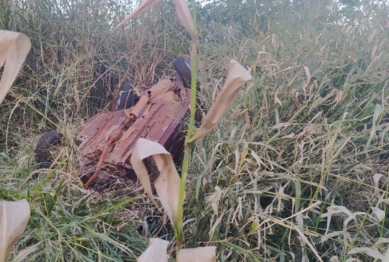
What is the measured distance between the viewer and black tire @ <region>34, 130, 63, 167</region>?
1534mm

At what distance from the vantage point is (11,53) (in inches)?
24.6

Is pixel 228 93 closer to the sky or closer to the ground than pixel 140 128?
closer to the sky

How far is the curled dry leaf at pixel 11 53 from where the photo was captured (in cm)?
62

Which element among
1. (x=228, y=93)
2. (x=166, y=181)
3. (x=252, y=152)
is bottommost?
(x=252, y=152)

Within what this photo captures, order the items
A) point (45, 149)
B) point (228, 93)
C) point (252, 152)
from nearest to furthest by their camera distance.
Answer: point (228, 93) → point (252, 152) → point (45, 149)

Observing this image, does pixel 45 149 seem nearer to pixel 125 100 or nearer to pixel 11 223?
pixel 125 100

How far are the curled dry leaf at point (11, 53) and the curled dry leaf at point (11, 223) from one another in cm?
17

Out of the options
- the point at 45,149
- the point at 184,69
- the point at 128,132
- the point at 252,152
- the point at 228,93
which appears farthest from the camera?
the point at 184,69

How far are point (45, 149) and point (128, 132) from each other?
1.06ft

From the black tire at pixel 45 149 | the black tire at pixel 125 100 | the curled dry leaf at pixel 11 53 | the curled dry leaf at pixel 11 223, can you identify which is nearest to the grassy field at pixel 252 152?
the black tire at pixel 45 149

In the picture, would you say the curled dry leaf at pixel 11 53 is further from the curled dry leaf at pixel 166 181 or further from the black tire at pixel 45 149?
the black tire at pixel 45 149

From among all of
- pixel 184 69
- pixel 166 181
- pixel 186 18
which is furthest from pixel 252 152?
pixel 184 69

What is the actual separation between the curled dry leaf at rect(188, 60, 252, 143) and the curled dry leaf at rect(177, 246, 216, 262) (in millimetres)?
176

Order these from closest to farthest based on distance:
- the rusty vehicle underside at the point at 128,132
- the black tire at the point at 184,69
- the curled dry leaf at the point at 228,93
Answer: the curled dry leaf at the point at 228,93, the rusty vehicle underside at the point at 128,132, the black tire at the point at 184,69
